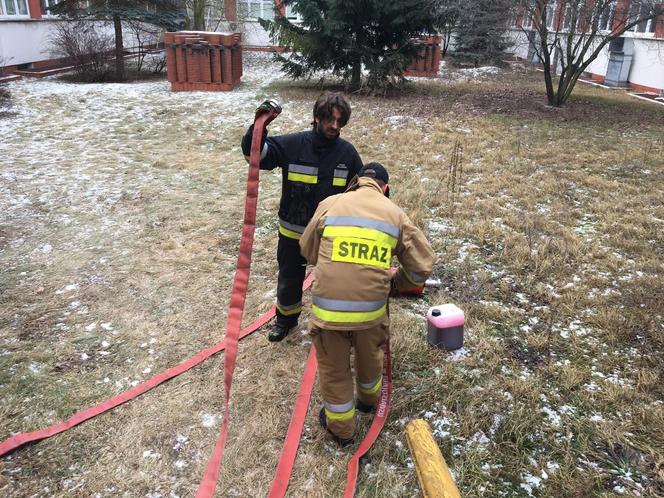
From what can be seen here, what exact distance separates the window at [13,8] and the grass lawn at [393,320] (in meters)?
8.88

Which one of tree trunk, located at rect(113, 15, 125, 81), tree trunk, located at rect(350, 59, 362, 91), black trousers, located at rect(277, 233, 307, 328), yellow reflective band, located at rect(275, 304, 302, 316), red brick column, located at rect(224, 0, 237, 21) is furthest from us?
red brick column, located at rect(224, 0, 237, 21)

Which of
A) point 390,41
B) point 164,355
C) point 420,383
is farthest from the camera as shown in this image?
point 390,41

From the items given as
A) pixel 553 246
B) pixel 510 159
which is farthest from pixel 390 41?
pixel 553 246

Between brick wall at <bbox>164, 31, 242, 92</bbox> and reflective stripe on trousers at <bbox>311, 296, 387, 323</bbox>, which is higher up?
brick wall at <bbox>164, 31, 242, 92</bbox>

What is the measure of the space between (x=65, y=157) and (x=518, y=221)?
699cm

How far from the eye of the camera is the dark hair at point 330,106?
3.02 metres

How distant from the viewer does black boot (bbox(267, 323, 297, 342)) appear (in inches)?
154

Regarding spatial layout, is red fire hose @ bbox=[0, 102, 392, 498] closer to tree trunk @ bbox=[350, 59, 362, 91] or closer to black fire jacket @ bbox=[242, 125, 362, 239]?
black fire jacket @ bbox=[242, 125, 362, 239]

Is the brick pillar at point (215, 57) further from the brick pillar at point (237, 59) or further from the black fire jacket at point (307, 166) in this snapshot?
the black fire jacket at point (307, 166)

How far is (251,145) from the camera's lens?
305 cm

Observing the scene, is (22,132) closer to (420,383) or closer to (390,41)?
(390,41)

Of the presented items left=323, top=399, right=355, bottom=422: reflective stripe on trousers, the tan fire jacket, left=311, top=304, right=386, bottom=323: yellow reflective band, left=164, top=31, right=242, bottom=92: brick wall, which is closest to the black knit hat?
the tan fire jacket

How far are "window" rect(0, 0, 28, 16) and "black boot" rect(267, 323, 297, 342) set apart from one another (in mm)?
16187

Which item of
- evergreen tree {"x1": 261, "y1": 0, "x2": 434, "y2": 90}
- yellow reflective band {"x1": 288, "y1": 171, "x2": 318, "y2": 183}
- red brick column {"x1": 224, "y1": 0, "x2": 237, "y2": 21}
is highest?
red brick column {"x1": 224, "y1": 0, "x2": 237, "y2": 21}
